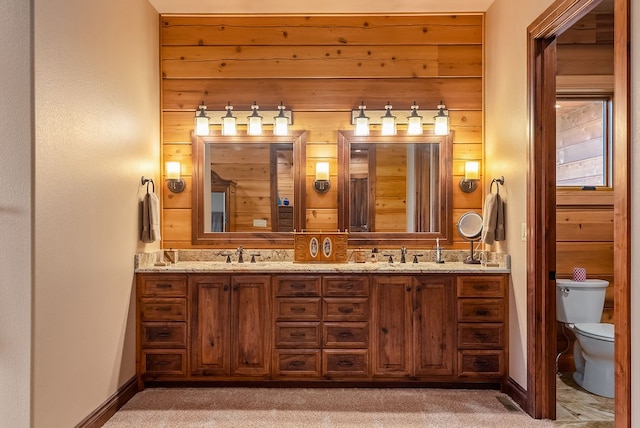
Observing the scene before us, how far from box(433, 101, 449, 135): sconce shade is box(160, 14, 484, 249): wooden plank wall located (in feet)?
0.36

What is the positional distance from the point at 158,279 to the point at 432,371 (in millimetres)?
2091

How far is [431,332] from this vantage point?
3082mm

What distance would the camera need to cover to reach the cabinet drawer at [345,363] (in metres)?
3.08

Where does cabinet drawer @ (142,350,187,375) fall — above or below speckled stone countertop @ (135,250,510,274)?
below

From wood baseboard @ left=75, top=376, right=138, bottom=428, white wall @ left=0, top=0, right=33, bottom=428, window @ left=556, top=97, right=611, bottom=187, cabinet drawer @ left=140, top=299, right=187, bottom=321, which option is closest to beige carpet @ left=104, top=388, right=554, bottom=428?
wood baseboard @ left=75, top=376, right=138, bottom=428

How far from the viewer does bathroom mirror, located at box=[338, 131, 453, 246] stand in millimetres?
3596

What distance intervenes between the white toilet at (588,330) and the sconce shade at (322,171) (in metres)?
1.99

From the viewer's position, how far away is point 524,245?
9.34 ft

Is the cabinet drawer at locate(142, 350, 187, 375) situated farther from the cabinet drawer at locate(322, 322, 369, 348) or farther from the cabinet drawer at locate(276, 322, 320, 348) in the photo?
the cabinet drawer at locate(322, 322, 369, 348)

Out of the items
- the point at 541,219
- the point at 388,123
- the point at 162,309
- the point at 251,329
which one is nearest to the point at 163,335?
the point at 162,309

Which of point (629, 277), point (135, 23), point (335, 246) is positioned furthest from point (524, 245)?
point (135, 23)

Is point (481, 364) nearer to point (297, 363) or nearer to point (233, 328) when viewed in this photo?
point (297, 363)

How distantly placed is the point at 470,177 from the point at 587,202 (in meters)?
0.91

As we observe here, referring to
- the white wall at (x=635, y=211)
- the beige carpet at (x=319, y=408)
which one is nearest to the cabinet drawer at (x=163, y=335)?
the beige carpet at (x=319, y=408)
